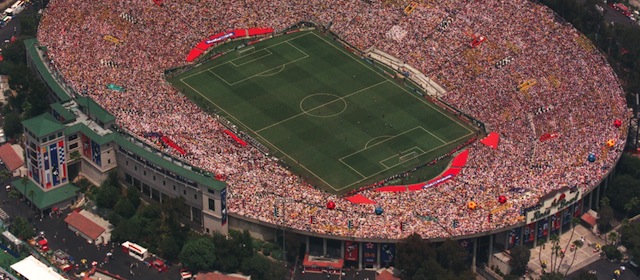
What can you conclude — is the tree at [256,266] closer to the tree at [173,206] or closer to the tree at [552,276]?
the tree at [173,206]

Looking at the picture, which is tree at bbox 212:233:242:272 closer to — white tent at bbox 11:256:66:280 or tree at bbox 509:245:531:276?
white tent at bbox 11:256:66:280

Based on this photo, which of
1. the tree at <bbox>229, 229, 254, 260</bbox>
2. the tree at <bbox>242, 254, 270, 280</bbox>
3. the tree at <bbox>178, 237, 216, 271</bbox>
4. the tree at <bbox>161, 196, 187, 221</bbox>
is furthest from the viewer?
the tree at <bbox>161, 196, 187, 221</bbox>

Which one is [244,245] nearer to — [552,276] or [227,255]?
[227,255]

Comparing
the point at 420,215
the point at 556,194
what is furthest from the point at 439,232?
the point at 556,194

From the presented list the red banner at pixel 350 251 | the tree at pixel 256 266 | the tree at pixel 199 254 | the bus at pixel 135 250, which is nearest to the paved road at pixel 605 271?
the red banner at pixel 350 251

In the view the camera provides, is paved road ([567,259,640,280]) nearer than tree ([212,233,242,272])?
No

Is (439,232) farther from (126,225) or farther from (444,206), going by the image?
(126,225)

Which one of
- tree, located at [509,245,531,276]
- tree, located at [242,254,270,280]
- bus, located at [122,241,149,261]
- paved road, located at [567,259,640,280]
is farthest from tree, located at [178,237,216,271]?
→ paved road, located at [567,259,640,280]
